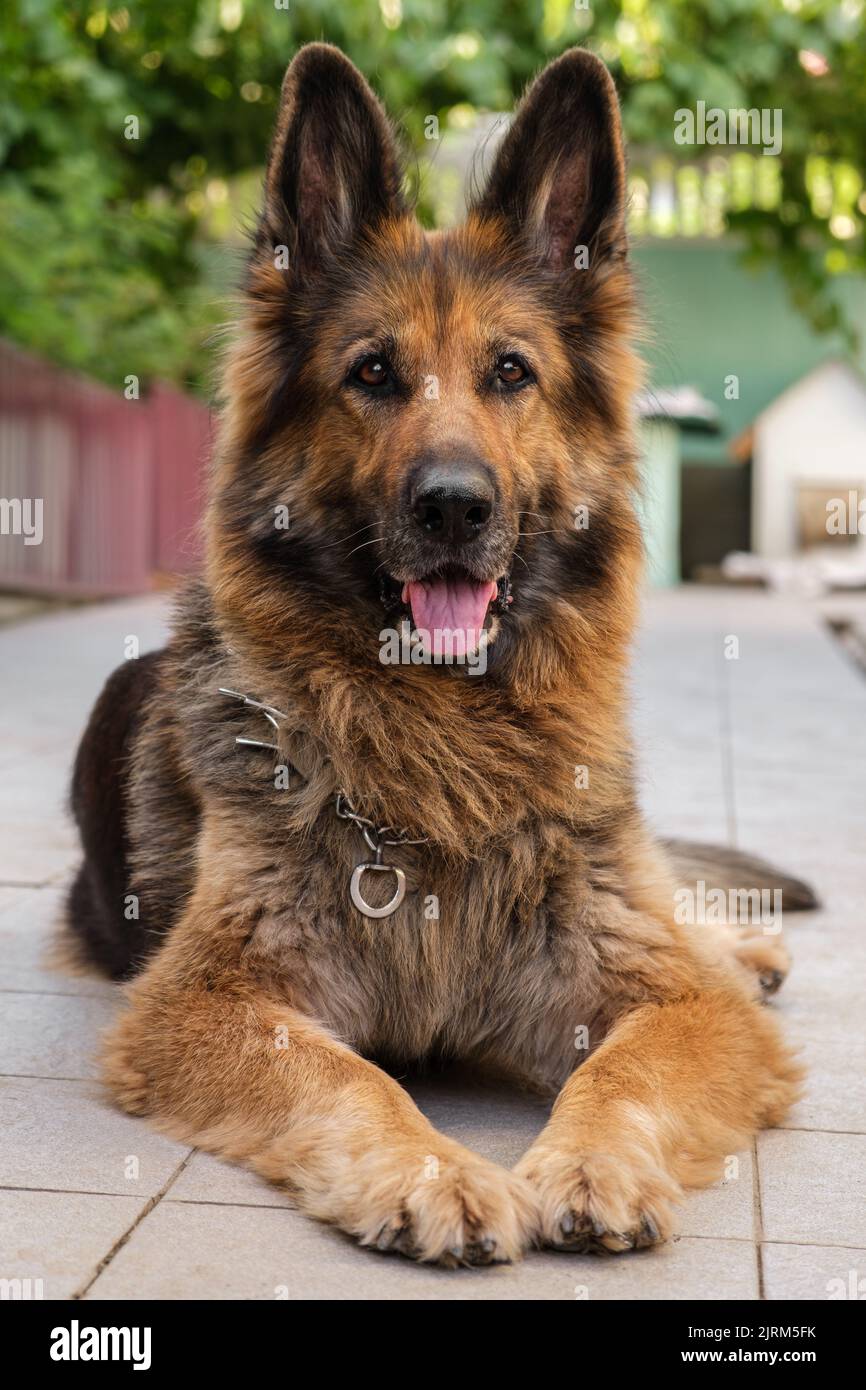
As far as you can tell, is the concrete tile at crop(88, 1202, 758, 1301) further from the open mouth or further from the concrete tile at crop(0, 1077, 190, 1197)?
the open mouth

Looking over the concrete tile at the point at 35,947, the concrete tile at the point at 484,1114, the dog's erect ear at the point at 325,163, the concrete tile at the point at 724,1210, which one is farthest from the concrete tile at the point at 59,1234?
the dog's erect ear at the point at 325,163

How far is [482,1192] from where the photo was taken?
2.88 metres

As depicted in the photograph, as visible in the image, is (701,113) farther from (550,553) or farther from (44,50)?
(550,553)

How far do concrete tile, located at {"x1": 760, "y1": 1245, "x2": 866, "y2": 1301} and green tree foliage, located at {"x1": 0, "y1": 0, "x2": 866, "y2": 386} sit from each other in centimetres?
1110

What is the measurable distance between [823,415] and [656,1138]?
26728 mm

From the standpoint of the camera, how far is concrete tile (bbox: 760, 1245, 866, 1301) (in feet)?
9.09

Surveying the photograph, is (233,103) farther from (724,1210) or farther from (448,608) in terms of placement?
(724,1210)

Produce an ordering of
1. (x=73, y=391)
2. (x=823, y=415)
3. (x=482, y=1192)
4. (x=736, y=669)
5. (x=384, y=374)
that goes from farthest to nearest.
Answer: (x=823, y=415) → (x=73, y=391) → (x=736, y=669) → (x=384, y=374) → (x=482, y=1192)

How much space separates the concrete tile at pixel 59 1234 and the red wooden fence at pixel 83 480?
40.3 feet

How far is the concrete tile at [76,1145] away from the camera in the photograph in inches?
127

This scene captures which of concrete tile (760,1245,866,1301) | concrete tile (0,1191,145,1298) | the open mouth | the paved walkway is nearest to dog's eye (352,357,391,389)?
the open mouth

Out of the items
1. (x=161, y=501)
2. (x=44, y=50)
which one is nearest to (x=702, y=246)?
(x=161, y=501)

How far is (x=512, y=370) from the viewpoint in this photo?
401 cm

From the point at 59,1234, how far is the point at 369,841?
1.19 meters
